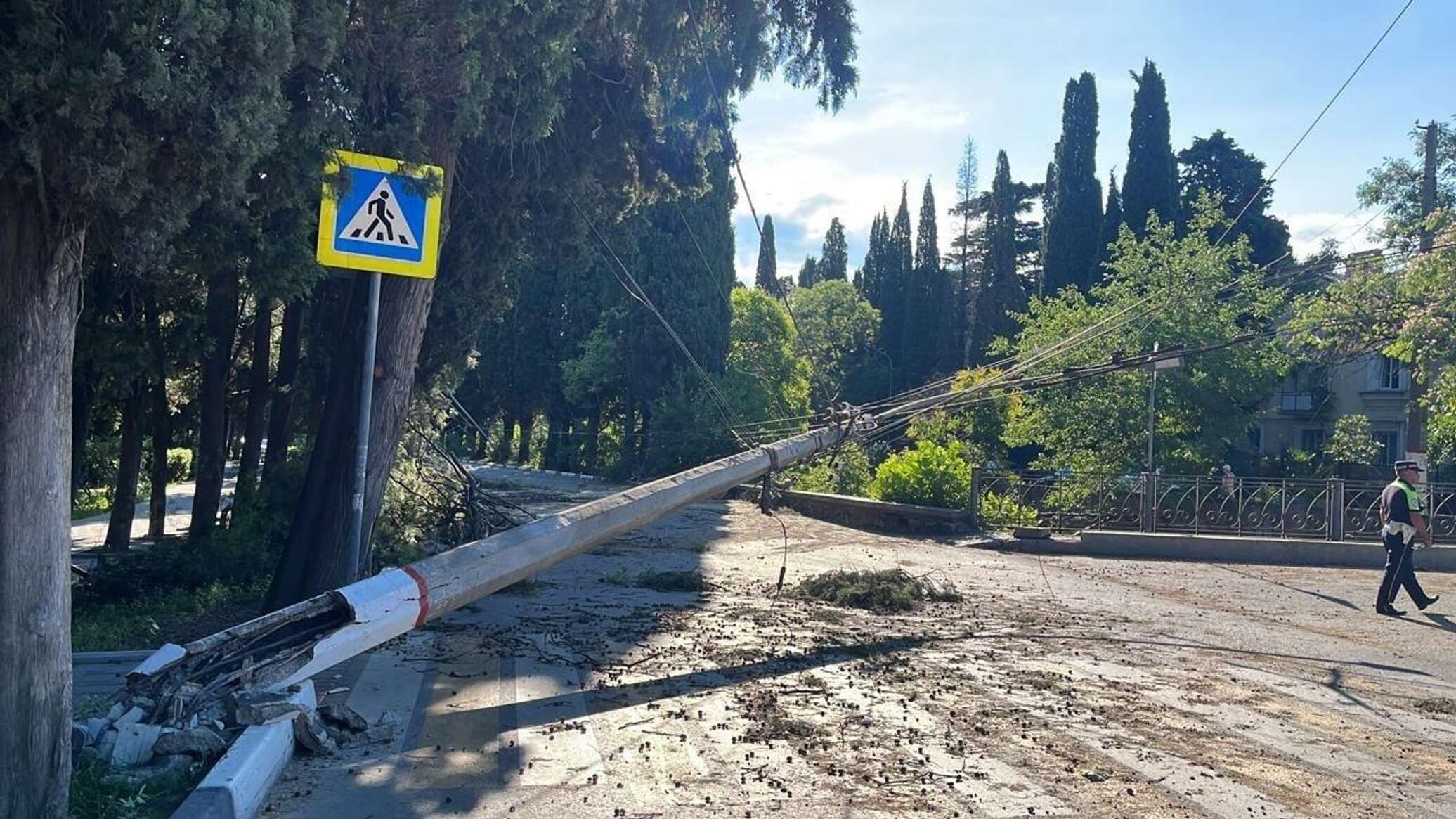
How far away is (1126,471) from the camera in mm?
25031

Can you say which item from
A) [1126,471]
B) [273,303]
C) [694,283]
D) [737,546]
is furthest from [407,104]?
[694,283]

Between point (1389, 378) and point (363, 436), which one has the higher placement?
point (1389, 378)

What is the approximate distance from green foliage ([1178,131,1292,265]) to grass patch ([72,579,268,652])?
149 feet

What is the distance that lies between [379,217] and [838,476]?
19612mm

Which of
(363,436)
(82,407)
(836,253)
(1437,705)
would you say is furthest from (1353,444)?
(836,253)

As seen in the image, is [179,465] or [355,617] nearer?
[355,617]

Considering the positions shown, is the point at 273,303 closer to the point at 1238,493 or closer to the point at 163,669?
the point at 163,669

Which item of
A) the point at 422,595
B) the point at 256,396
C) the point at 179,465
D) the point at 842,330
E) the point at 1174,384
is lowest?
the point at 179,465

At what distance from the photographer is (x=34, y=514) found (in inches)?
182

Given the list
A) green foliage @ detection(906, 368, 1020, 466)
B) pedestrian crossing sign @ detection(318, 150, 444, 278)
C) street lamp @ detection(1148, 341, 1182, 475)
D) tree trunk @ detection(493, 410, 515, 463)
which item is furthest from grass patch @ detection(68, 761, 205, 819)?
tree trunk @ detection(493, 410, 515, 463)

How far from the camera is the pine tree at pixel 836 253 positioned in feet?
309

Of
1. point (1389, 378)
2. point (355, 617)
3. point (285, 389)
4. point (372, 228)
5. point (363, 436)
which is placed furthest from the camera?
point (1389, 378)

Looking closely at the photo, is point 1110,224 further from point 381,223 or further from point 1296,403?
point 381,223

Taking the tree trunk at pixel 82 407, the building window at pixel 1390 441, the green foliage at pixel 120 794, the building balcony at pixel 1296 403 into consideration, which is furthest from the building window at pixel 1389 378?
the green foliage at pixel 120 794
